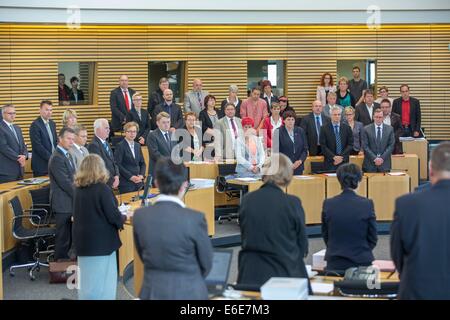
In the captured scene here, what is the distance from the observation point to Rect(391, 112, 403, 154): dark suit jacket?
15164 mm

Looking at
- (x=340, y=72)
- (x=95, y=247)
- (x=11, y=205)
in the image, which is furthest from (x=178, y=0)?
(x=95, y=247)

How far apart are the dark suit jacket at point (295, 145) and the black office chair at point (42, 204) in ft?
13.6

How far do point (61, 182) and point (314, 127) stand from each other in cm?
554

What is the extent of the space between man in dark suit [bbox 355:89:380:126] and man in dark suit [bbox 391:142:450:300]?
1025 centimetres

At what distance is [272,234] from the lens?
6.50 metres

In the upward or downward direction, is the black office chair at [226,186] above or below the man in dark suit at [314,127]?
below

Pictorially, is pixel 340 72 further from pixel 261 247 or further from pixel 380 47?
pixel 261 247

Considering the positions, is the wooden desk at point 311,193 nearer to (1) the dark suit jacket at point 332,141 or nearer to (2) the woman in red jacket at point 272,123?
(1) the dark suit jacket at point 332,141

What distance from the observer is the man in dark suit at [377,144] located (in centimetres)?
1379

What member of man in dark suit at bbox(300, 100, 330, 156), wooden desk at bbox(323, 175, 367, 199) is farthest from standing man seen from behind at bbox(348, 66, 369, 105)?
wooden desk at bbox(323, 175, 367, 199)

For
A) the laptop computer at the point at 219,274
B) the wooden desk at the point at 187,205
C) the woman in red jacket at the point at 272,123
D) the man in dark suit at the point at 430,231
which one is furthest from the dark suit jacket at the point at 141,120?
the man in dark suit at the point at 430,231

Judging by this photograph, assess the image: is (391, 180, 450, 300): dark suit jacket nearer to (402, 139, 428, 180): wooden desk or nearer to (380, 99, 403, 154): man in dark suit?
(380, 99, 403, 154): man in dark suit

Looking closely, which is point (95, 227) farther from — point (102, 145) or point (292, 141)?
point (292, 141)

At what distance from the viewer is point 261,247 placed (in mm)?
6547
